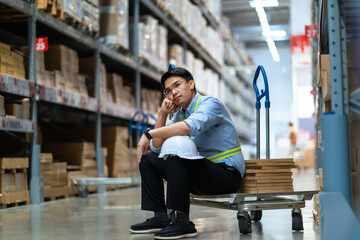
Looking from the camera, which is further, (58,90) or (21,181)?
(58,90)

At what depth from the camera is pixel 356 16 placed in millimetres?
3545

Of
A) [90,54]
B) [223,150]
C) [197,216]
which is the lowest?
[197,216]

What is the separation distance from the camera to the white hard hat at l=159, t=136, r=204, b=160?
10.6ft

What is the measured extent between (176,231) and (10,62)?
3.86 metres

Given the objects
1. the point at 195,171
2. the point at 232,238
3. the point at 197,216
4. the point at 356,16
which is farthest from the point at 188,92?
the point at 197,216

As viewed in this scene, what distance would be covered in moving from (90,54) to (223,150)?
6267 millimetres

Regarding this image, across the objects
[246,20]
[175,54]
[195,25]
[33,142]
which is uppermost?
[246,20]

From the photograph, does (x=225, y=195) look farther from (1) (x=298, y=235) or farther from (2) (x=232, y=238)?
(1) (x=298, y=235)

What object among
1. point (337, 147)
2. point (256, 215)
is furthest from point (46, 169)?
point (337, 147)

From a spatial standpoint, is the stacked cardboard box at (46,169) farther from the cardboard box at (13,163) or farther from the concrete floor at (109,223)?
the concrete floor at (109,223)

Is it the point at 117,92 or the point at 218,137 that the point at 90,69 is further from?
the point at 218,137

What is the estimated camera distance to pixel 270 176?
3539 mm

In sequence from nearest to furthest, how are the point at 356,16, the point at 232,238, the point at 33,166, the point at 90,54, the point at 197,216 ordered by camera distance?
the point at 232,238
the point at 356,16
the point at 197,216
the point at 33,166
the point at 90,54

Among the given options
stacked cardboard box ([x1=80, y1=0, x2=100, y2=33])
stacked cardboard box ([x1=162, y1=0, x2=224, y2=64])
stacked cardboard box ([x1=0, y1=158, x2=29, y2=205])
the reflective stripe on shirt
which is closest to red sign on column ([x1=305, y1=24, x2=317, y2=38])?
stacked cardboard box ([x1=80, y1=0, x2=100, y2=33])
